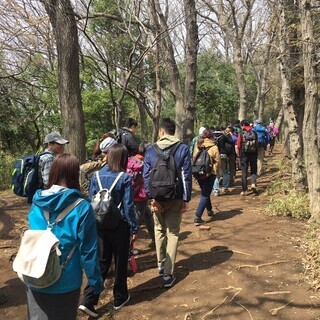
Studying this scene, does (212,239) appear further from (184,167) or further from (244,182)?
(244,182)

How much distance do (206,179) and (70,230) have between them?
4.12 metres

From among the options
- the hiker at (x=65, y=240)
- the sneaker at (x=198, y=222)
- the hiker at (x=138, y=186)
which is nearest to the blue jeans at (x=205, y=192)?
the sneaker at (x=198, y=222)

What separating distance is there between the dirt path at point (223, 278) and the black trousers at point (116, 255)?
23 cm

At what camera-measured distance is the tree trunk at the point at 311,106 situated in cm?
594

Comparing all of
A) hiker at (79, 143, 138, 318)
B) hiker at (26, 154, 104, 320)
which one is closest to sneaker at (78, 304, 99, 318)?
hiker at (79, 143, 138, 318)

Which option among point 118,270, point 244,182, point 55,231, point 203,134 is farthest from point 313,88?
point 55,231

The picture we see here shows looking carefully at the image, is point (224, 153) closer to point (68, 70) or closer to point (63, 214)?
point (68, 70)

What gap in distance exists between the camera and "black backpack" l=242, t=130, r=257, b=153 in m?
8.18

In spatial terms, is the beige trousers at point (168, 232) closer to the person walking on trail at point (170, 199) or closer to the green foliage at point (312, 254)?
the person walking on trail at point (170, 199)

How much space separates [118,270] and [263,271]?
198cm

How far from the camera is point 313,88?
237 inches

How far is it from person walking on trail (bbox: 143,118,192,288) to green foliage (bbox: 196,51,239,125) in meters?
16.3

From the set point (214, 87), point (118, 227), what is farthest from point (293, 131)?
point (214, 87)

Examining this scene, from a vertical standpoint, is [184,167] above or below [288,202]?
above
